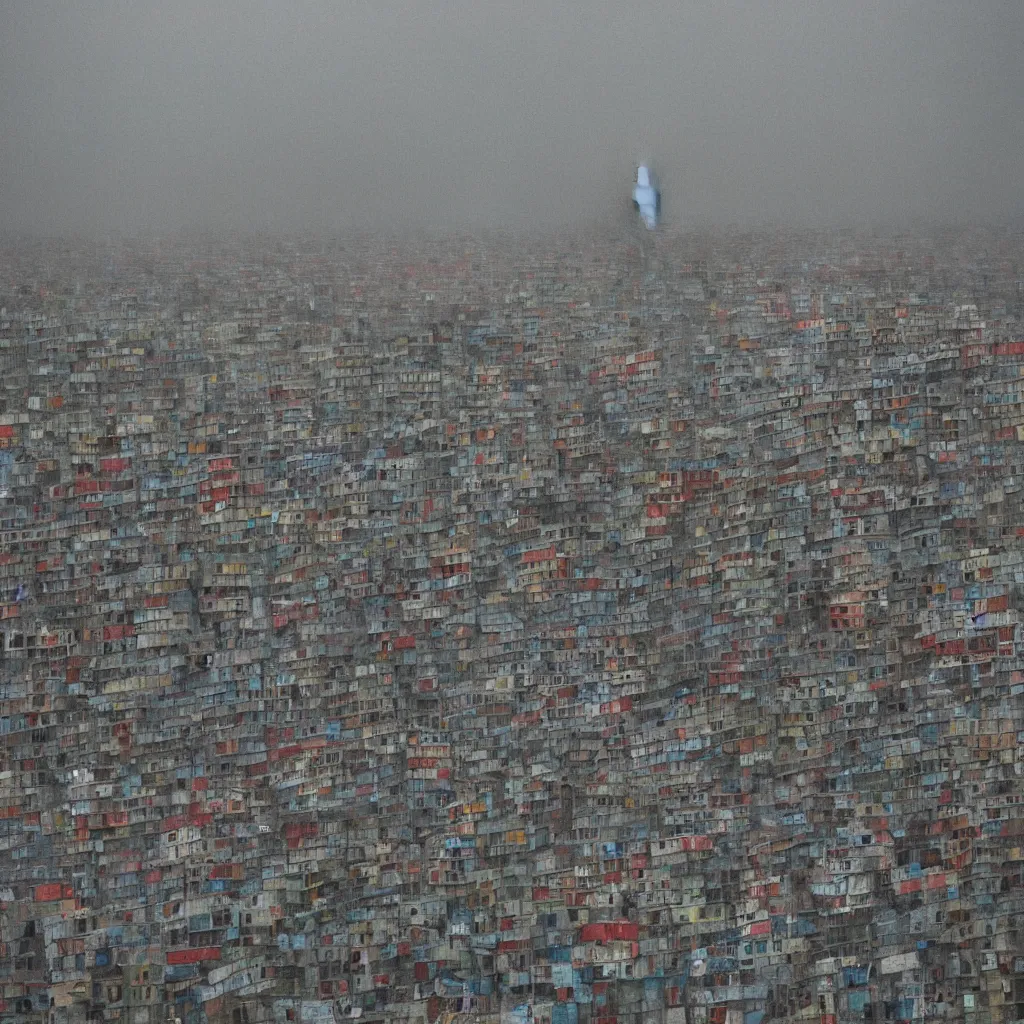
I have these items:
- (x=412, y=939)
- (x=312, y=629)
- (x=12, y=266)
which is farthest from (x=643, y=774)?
(x=12, y=266)

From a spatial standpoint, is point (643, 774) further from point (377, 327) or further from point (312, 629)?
point (377, 327)

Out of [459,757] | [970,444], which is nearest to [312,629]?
[459,757]

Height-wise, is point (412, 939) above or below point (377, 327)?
below

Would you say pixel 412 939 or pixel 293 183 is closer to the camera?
pixel 412 939

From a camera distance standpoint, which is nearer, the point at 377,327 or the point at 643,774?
the point at 643,774

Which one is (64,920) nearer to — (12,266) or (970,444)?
(12,266)

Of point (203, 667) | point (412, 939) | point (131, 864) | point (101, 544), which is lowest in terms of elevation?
point (412, 939)

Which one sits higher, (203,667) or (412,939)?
(203,667)
